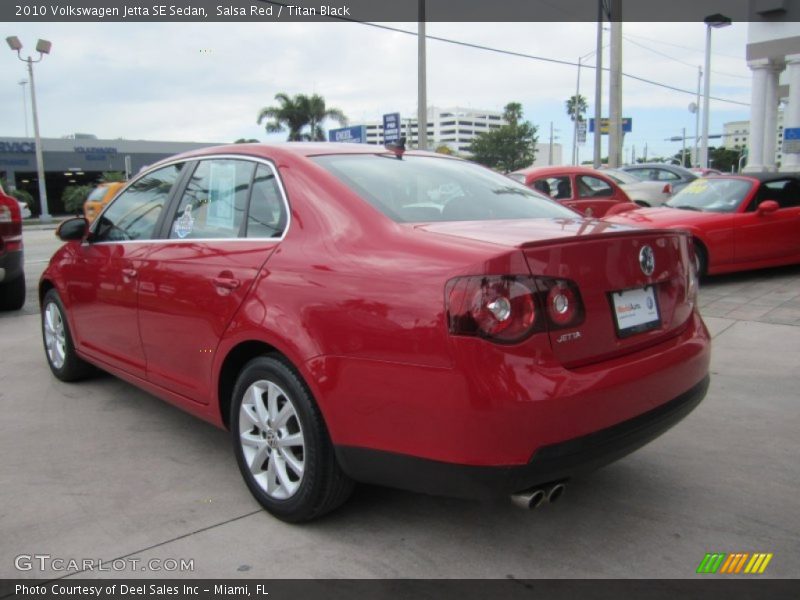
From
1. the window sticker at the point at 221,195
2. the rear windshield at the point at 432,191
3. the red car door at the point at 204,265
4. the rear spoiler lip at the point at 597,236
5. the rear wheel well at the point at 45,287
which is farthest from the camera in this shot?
the rear wheel well at the point at 45,287

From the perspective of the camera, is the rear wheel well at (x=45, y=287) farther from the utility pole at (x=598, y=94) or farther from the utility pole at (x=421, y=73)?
the utility pole at (x=598, y=94)

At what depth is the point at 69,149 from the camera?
159ft

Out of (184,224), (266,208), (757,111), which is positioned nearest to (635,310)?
(266,208)

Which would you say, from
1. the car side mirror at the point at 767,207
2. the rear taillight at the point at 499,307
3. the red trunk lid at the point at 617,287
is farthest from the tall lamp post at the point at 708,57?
the rear taillight at the point at 499,307

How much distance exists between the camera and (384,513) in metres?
3.08

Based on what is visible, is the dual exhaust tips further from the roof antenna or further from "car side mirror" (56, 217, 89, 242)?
"car side mirror" (56, 217, 89, 242)

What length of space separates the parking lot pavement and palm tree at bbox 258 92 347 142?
42.3 meters

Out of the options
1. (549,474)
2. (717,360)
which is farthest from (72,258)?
(717,360)

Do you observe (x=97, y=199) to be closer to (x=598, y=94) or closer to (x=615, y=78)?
(x=615, y=78)

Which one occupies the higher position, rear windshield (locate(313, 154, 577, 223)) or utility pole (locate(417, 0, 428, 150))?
utility pole (locate(417, 0, 428, 150))

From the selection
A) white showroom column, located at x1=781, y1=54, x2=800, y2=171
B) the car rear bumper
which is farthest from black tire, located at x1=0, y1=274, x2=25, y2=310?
white showroom column, located at x1=781, y1=54, x2=800, y2=171

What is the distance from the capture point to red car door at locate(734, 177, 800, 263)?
28.6 feet

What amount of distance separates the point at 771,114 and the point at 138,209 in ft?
83.8

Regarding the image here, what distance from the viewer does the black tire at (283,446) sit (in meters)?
2.75
